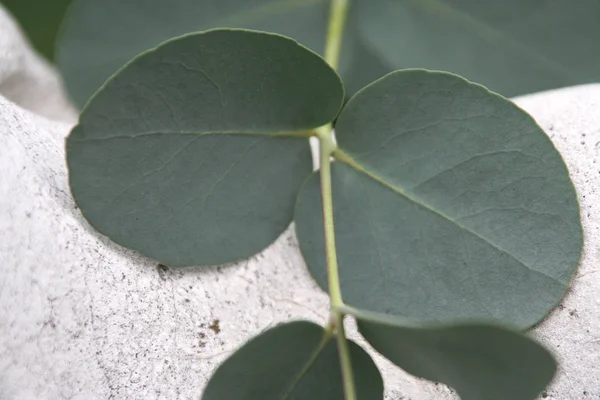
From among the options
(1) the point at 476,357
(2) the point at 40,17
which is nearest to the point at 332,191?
(1) the point at 476,357

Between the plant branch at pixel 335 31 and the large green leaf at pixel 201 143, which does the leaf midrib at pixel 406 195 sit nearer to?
the large green leaf at pixel 201 143

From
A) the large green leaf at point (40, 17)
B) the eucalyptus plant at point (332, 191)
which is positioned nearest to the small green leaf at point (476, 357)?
the eucalyptus plant at point (332, 191)

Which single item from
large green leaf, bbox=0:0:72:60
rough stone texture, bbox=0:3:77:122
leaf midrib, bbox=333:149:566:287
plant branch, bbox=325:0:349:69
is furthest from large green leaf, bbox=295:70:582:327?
large green leaf, bbox=0:0:72:60

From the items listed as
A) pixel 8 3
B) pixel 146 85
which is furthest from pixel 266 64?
pixel 8 3

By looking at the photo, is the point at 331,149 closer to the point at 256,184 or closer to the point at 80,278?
the point at 256,184

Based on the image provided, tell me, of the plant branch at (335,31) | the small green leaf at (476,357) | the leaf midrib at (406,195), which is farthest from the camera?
the plant branch at (335,31)

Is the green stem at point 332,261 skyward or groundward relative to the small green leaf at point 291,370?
skyward

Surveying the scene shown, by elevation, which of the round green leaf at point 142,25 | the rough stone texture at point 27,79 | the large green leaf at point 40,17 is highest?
the round green leaf at point 142,25
